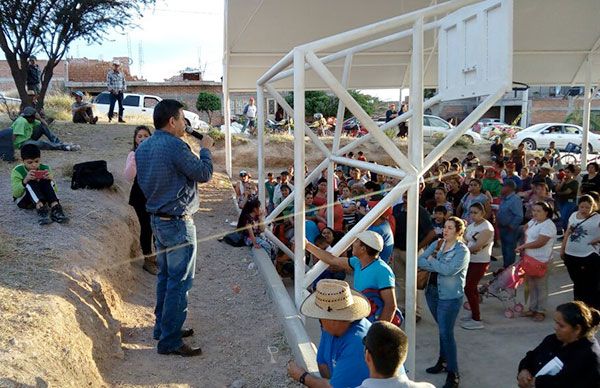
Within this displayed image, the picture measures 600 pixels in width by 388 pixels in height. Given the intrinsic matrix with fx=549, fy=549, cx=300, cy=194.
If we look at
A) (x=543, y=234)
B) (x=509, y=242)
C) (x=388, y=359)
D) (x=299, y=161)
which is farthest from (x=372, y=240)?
(x=509, y=242)

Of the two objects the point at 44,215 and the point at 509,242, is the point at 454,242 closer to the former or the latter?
the point at 509,242

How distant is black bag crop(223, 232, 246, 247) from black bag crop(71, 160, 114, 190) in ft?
6.34

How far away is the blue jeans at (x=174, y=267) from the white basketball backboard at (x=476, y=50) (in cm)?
296

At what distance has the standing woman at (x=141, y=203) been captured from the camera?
608 cm

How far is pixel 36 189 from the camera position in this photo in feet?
20.0

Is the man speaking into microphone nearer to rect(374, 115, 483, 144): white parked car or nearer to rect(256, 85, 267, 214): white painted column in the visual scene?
rect(256, 85, 267, 214): white painted column

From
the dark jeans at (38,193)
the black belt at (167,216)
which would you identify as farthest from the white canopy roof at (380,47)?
the black belt at (167,216)

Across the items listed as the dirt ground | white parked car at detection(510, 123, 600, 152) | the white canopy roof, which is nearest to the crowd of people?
the dirt ground

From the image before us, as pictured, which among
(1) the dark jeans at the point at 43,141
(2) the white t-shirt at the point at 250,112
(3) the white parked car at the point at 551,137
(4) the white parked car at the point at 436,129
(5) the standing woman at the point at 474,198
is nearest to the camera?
(5) the standing woman at the point at 474,198

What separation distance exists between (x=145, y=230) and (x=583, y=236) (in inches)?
206

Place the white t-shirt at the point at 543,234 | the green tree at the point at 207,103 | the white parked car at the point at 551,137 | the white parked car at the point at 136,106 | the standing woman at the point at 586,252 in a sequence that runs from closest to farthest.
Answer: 1. the standing woman at the point at 586,252
2. the white t-shirt at the point at 543,234
3. the white parked car at the point at 136,106
4. the white parked car at the point at 551,137
5. the green tree at the point at 207,103

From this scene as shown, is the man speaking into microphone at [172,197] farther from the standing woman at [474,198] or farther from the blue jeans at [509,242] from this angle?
the blue jeans at [509,242]

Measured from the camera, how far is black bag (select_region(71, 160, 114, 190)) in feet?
25.2

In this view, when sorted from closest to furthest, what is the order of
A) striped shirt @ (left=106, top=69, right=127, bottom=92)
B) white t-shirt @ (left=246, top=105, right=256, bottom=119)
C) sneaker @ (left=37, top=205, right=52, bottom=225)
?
sneaker @ (left=37, top=205, right=52, bottom=225), striped shirt @ (left=106, top=69, right=127, bottom=92), white t-shirt @ (left=246, top=105, right=256, bottom=119)
